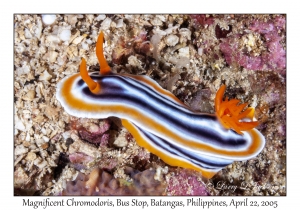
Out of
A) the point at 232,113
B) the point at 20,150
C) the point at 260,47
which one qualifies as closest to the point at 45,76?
the point at 20,150

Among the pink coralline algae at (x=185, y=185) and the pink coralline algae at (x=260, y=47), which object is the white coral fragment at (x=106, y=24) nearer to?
Answer: the pink coralline algae at (x=260, y=47)

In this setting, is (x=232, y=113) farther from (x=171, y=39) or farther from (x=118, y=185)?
(x=118, y=185)

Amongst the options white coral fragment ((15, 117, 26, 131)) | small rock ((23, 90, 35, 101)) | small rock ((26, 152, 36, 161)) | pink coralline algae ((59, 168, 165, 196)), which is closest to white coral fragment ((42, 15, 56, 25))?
small rock ((23, 90, 35, 101))

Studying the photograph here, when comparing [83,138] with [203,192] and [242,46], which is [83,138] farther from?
[242,46]

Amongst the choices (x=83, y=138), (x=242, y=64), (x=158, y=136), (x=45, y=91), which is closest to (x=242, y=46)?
(x=242, y=64)

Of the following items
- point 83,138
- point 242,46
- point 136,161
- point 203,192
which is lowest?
point 203,192

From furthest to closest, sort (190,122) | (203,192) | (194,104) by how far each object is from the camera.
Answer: (194,104) < (203,192) < (190,122)

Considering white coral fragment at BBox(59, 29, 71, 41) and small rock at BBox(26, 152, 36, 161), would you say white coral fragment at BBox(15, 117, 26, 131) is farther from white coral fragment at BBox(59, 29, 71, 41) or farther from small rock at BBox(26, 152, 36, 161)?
white coral fragment at BBox(59, 29, 71, 41)
